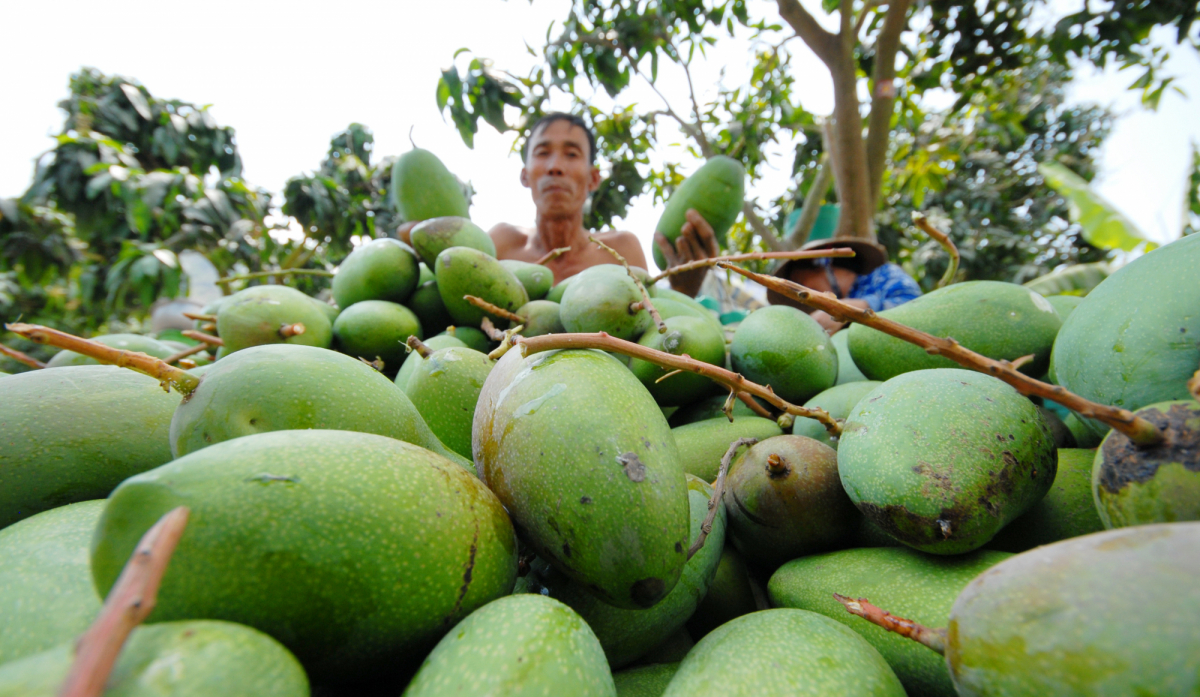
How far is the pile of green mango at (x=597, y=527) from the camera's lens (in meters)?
0.46

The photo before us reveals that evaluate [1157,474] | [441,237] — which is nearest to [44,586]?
[1157,474]

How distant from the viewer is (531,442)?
77 centimetres

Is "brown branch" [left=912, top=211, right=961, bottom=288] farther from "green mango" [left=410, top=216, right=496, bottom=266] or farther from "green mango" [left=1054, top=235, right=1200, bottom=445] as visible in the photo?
"green mango" [left=410, top=216, right=496, bottom=266]

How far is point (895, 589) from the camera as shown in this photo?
790 mm

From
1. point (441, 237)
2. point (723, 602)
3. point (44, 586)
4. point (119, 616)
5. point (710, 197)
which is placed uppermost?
point (710, 197)

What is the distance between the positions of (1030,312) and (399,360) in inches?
71.1

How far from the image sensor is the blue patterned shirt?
3.14m

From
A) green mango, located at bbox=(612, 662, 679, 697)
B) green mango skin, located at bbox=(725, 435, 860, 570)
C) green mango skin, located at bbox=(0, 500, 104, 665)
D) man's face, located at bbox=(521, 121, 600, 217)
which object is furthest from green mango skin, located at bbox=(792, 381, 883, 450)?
man's face, located at bbox=(521, 121, 600, 217)

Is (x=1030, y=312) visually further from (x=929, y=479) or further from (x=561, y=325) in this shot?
(x=561, y=325)

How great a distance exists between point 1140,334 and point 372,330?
1759mm

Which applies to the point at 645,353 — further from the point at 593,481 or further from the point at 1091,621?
the point at 1091,621

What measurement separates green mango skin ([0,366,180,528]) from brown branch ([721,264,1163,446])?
1.06 meters

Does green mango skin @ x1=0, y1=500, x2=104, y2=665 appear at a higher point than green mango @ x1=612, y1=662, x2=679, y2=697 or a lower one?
higher

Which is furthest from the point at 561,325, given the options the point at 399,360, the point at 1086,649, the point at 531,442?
the point at 1086,649
